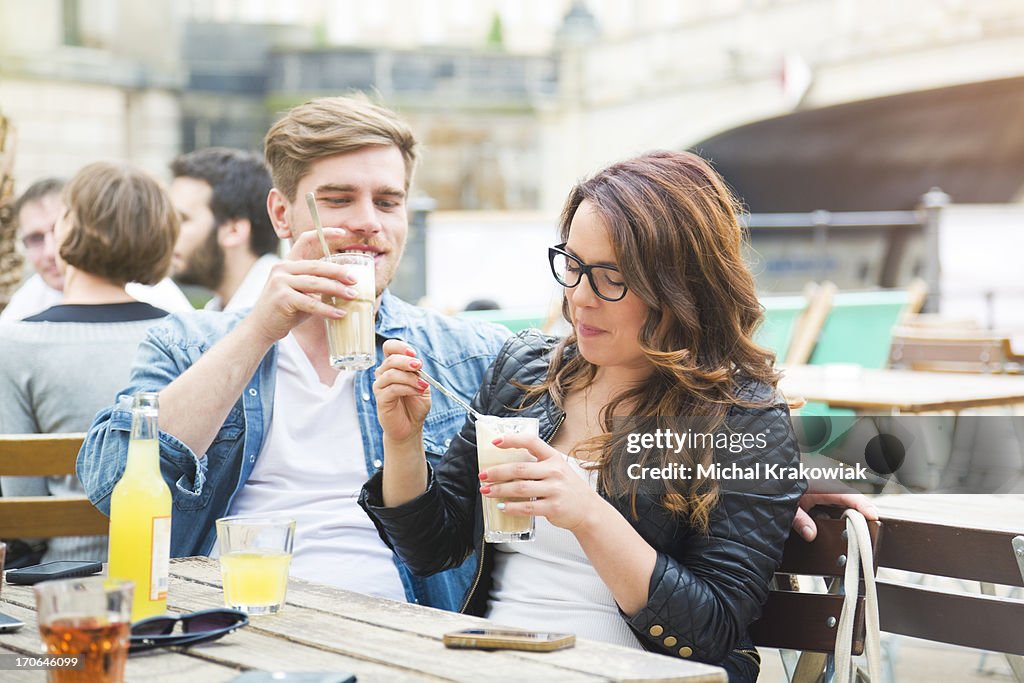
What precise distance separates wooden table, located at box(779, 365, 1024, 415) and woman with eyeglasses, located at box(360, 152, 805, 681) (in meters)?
2.07

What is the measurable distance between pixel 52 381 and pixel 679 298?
1755 mm

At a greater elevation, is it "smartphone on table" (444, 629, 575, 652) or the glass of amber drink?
the glass of amber drink

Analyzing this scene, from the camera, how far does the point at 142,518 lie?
1.76m

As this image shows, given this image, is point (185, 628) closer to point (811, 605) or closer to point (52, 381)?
point (811, 605)

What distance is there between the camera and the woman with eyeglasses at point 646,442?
6.55 ft

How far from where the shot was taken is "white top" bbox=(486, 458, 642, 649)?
2.05m

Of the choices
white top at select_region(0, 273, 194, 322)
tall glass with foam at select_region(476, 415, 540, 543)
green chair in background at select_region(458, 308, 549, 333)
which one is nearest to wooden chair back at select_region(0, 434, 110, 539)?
tall glass with foam at select_region(476, 415, 540, 543)

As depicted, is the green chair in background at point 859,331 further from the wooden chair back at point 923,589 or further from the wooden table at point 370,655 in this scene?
the wooden table at point 370,655

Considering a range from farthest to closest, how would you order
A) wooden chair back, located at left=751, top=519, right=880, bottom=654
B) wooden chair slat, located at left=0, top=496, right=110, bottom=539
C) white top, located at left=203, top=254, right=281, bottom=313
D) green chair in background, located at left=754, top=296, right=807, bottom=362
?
green chair in background, located at left=754, top=296, right=807, bottom=362 → white top, located at left=203, top=254, right=281, bottom=313 → wooden chair slat, located at left=0, top=496, right=110, bottom=539 → wooden chair back, located at left=751, top=519, right=880, bottom=654

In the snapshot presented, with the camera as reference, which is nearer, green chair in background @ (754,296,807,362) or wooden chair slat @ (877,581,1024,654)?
wooden chair slat @ (877,581,1024,654)

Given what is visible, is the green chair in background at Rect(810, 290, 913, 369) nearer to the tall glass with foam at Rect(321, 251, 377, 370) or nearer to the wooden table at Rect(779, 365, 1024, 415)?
the wooden table at Rect(779, 365, 1024, 415)

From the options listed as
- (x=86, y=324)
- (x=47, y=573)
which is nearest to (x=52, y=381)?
(x=86, y=324)

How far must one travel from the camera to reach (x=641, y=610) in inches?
76.6

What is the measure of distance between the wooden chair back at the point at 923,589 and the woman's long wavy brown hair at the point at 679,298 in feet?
0.79
